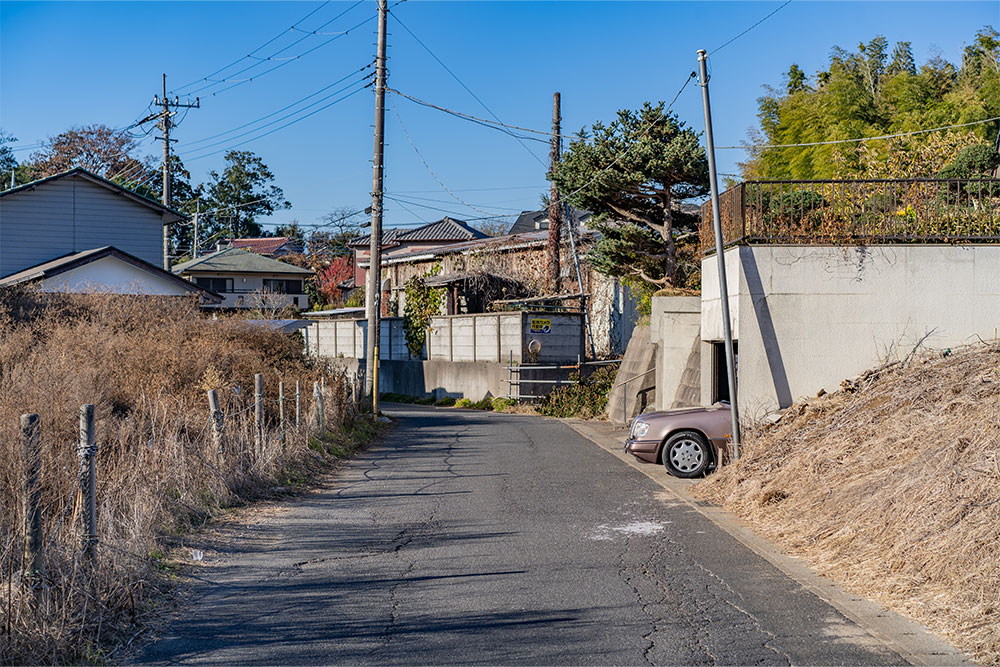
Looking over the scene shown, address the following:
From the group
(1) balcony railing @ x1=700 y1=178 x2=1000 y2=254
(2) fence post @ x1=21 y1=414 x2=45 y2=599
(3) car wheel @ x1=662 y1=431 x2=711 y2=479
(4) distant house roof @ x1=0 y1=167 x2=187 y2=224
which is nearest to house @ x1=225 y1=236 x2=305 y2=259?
(4) distant house roof @ x1=0 y1=167 x2=187 y2=224

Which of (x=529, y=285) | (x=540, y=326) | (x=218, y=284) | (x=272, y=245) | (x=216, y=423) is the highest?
(x=272, y=245)

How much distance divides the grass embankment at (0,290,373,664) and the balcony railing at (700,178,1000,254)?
24.0ft

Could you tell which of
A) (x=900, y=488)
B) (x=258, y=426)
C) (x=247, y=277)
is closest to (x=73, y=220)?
(x=258, y=426)

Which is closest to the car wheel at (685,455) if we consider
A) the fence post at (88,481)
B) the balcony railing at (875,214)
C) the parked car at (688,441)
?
the parked car at (688,441)

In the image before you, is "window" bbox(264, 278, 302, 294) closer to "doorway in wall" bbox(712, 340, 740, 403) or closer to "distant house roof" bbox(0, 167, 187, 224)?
"distant house roof" bbox(0, 167, 187, 224)

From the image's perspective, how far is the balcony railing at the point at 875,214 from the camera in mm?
13289

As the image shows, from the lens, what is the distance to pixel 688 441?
533 inches

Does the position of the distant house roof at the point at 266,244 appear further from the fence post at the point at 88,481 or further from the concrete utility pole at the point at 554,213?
the fence post at the point at 88,481

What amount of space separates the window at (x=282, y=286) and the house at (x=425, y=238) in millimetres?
3669

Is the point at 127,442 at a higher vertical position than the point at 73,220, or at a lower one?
lower

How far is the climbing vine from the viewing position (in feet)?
116

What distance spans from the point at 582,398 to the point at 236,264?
111 ft

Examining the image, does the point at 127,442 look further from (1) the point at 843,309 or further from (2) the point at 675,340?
(2) the point at 675,340

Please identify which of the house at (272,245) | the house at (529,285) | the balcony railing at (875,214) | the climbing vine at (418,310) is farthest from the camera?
the house at (272,245)
